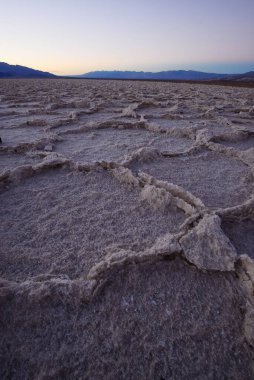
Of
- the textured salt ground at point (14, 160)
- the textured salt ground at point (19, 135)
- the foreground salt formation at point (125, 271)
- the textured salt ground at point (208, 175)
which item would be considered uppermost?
the foreground salt formation at point (125, 271)

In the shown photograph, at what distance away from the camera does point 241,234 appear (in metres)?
1.16

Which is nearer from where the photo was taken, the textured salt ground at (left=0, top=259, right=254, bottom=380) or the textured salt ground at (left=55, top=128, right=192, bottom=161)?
the textured salt ground at (left=0, top=259, right=254, bottom=380)

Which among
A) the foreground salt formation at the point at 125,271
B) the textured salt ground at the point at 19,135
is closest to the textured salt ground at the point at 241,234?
the foreground salt formation at the point at 125,271

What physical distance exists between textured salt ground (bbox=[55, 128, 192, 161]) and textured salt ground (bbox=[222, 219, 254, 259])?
1.11m

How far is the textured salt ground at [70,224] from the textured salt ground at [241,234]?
0.21 m

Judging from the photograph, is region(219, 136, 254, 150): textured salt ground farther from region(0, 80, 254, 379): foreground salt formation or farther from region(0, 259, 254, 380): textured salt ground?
region(0, 259, 254, 380): textured salt ground

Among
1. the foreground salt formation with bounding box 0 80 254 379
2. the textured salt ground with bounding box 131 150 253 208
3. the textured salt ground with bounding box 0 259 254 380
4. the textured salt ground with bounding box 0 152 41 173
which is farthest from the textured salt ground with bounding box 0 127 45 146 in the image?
the textured salt ground with bounding box 0 259 254 380

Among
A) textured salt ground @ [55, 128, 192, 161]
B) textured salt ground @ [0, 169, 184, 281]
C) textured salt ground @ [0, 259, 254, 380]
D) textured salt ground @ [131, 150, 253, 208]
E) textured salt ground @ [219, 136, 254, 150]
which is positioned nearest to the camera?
textured salt ground @ [0, 259, 254, 380]

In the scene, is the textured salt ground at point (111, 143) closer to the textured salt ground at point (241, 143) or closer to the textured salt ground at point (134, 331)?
the textured salt ground at point (241, 143)

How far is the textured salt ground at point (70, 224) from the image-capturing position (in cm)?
105

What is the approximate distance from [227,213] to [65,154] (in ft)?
4.57

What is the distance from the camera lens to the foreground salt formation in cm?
73

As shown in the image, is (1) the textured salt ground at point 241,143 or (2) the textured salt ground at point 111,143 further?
(1) the textured salt ground at point 241,143

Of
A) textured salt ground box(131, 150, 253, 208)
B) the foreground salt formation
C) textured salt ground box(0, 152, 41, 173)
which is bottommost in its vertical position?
textured salt ground box(0, 152, 41, 173)
